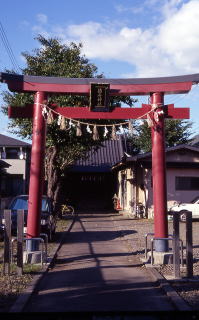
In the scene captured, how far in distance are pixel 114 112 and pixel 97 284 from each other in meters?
5.03

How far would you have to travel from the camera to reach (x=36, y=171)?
1102 centimetres

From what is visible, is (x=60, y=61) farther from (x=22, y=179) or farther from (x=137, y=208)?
(x=22, y=179)

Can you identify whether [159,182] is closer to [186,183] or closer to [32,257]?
[32,257]

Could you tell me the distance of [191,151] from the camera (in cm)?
2584

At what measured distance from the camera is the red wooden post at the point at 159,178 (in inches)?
438

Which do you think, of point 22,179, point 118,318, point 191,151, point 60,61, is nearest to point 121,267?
point 118,318

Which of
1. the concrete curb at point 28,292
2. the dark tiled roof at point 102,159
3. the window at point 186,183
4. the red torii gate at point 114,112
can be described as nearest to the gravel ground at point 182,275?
the red torii gate at point 114,112

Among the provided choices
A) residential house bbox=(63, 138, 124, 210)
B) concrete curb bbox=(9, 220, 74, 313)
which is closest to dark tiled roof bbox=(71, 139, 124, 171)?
residential house bbox=(63, 138, 124, 210)

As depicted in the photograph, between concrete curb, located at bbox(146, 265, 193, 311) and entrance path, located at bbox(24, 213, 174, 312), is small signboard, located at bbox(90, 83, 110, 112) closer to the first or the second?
entrance path, located at bbox(24, 213, 174, 312)

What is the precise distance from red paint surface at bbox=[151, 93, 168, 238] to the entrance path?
3.67 feet

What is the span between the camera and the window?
25641 mm

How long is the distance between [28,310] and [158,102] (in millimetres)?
6975

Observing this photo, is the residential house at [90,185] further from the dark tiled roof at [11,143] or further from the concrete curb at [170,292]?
the concrete curb at [170,292]

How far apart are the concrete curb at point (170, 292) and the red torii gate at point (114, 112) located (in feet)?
5.79
